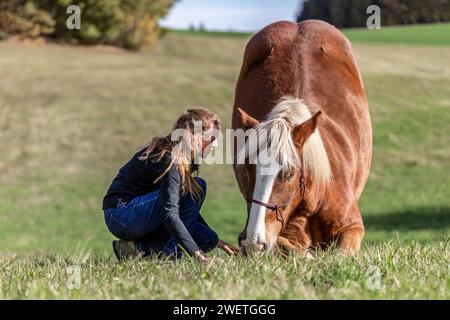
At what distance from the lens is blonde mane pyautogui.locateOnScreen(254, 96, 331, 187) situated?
517 cm

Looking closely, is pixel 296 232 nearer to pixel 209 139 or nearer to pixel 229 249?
pixel 229 249

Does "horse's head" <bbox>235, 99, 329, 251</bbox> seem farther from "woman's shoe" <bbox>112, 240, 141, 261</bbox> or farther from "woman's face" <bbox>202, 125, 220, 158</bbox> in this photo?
"woman's shoe" <bbox>112, 240, 141, 261</bbox>

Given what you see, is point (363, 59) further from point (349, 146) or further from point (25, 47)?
point (349, 146)

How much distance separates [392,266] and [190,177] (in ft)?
5.21

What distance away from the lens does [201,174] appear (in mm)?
23922

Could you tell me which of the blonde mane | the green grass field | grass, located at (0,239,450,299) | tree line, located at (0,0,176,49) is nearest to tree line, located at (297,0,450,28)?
the green grass field

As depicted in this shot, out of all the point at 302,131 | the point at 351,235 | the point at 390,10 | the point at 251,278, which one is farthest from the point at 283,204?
the point at 390,10

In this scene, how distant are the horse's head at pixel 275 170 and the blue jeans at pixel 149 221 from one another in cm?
52

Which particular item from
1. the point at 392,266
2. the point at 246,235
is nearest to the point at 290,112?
the point at 246,235

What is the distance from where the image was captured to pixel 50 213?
21312mm

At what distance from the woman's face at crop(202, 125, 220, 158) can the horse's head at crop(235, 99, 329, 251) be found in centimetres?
23

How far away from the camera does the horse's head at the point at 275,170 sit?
5.06 metres

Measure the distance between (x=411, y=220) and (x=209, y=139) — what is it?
14.8 meters

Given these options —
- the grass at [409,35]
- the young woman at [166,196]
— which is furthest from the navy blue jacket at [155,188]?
the grass at [409,35]
